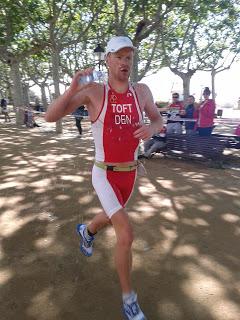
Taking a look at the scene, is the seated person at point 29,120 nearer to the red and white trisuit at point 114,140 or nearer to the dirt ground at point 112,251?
the dirt ground at point 112,251

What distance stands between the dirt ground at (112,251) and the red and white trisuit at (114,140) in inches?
34.2

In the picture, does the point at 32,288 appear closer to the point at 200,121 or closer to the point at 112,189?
A: the point at 112,189

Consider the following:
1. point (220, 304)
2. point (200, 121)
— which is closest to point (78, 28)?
point (200, 121)

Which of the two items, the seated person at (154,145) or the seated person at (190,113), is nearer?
the seated person at (154,145)

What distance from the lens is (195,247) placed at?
3959 mm

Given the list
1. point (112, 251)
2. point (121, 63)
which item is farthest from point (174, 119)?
point (121, 63)

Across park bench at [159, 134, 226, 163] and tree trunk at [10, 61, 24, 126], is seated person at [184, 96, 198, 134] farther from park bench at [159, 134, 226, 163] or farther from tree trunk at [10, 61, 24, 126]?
tree trunk at [10, 61, 24, 126]

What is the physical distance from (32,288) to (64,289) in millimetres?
290

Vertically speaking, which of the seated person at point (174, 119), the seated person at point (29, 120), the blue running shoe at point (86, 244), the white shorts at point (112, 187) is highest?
the white shorts at point (112, 187)

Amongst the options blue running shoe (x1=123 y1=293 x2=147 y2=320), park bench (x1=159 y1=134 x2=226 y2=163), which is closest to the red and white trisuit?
blue running shoe (x1=123 y1=293 x2=147 y2=320)

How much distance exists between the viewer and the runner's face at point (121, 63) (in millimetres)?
2744

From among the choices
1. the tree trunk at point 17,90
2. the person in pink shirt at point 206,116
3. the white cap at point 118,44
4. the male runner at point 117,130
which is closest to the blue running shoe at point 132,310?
the male runner at point 117,130

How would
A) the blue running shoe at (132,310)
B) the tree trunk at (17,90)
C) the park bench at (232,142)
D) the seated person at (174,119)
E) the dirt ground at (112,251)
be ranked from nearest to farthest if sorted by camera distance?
the blue running shoe at (132,310) < the dirt ground at (112,251) < the park bench at (232,142) < the seated person at (174,119) < the tree trunk at (17,90)

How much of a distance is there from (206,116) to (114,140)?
24.2ft
